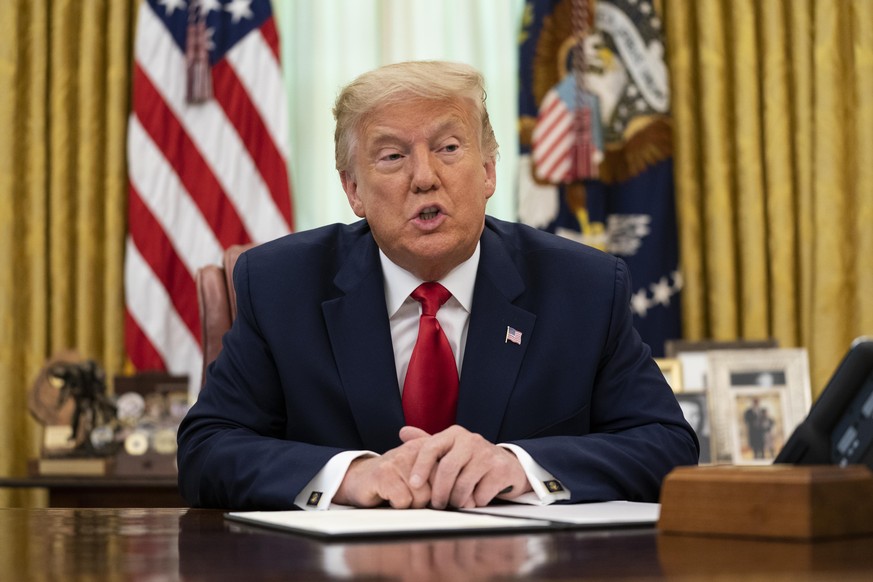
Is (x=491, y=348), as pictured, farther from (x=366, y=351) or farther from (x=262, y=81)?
(x=262, y=81)

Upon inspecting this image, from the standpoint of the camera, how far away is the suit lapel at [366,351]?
83.4 inches

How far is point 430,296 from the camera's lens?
2.27 metres

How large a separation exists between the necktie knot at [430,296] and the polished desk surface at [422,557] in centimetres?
97

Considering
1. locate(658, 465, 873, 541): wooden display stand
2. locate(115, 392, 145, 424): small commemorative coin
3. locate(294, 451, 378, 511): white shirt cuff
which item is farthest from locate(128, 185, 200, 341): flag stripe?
locate(658, 465, 873, 541): wooden display stand

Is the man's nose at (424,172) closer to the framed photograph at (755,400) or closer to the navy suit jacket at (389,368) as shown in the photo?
the navy suit jacket at (389,368)

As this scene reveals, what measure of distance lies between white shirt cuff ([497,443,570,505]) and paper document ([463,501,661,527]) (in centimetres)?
5

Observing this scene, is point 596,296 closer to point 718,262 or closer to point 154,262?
point 718,262

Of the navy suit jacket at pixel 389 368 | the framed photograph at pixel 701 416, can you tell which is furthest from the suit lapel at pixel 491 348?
the framed photograph at pixel 701 416

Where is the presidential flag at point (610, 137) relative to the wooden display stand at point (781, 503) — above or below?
above

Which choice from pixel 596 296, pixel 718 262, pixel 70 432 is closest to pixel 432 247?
pixel 596 296

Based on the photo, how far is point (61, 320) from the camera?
4449 mm

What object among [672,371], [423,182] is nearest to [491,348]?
[423,182]

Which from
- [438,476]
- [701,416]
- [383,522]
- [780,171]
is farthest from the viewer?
[780,171]

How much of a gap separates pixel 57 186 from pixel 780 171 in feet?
9.19
